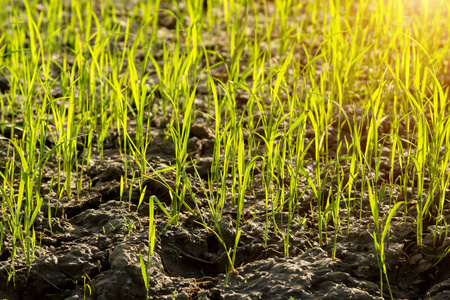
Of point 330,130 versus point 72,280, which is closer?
point 72,280

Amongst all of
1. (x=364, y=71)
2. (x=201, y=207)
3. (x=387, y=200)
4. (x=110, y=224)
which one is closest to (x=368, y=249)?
(x=387, y=200)

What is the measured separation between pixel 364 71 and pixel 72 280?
1.65m

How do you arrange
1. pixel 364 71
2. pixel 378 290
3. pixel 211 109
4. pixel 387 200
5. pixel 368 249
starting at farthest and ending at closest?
1. pixel 364 71
2. pixel 211 109
3. pixel 387 200
4. pixel 368 249
5. pixel 378 290

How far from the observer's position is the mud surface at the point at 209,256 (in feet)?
4.02

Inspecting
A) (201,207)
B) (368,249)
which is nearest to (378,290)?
(368,249)

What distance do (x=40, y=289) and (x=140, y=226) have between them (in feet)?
1.02

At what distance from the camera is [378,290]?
121 centimetres

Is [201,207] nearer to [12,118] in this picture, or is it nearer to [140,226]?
[140,226]

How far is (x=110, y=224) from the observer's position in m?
1.47

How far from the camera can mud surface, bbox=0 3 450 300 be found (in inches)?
48.3

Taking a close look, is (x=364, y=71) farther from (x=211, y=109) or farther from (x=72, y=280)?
(x=72, y=280)

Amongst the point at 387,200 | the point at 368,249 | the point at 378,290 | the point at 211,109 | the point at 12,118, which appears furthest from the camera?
the point at 211,109

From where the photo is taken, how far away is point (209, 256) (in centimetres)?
139

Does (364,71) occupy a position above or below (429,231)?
above
